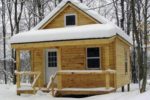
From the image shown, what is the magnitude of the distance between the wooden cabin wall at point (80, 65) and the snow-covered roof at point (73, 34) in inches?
42.4

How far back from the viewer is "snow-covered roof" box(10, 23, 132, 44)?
19281 mm

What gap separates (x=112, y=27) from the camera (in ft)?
64.5

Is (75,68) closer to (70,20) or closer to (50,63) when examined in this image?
(50,63)

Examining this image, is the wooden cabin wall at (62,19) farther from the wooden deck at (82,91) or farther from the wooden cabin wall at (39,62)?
the wooden deck at (82,91)

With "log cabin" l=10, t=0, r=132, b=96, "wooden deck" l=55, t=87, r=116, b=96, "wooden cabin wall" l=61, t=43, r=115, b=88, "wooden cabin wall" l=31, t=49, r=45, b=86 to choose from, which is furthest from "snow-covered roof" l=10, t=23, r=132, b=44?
"wooden deck" l=55, t=87, r=116, b=96

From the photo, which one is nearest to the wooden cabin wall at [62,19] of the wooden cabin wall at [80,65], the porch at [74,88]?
the wooden cabin wall at [80,65]

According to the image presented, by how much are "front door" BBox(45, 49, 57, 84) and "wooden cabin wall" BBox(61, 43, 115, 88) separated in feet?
3.36

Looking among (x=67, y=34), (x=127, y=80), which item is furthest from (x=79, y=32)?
(x=127, y=80)

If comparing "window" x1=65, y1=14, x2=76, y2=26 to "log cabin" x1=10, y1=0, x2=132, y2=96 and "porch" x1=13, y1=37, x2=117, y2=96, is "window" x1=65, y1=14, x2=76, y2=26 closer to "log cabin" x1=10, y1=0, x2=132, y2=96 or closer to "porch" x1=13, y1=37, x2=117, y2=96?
"log cabin" x1=10, y1=0, x2=132, y2=96

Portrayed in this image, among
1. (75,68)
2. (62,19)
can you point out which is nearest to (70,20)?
(62,19)

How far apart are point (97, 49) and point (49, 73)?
140 inches

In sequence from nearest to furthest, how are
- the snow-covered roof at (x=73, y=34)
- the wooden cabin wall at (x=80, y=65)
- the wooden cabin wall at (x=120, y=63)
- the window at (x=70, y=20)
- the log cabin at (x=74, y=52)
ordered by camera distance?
the snow-covered roof at (x=73, y=34), the log cabin at (x=74, y=52), the wooden cabin wall at (x=80, y=65), the wooden cabin wall at (x=120, y=63), the window at (x=70, y=20)

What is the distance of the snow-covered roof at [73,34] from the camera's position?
19281 millimetres

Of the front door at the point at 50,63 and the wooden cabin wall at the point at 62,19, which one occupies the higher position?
the wooden cabin wall at the point at 62,19
